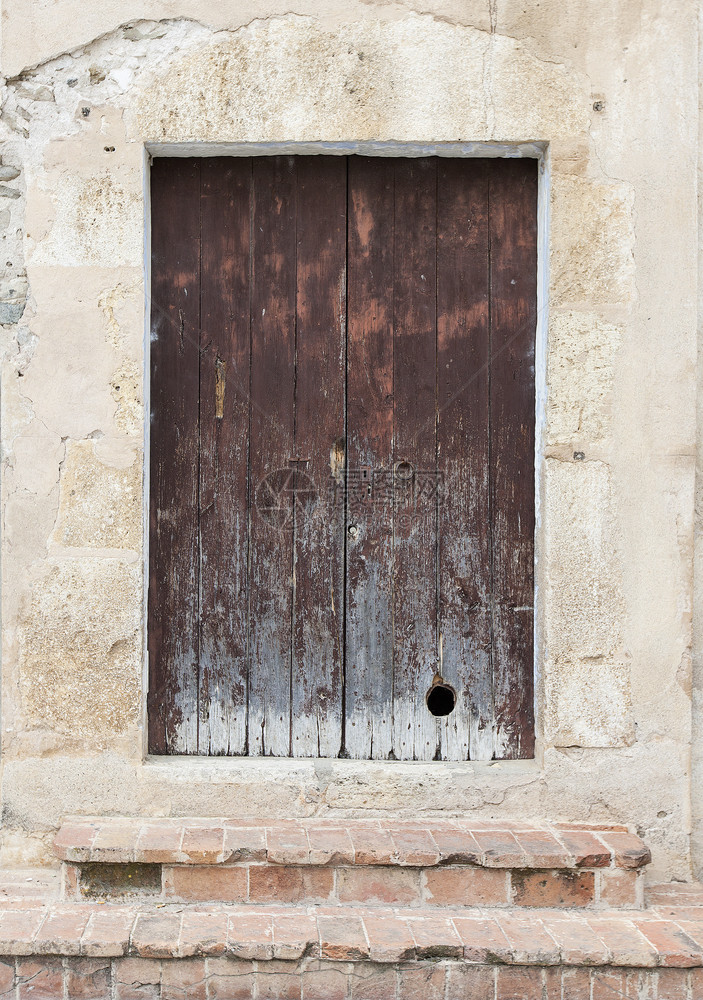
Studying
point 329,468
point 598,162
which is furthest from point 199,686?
point 598,162

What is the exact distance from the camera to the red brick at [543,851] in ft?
8.07

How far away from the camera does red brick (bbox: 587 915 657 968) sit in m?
2.26

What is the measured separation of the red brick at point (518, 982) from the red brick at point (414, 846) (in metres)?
0.34

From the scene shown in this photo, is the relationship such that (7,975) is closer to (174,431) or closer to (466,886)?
(466,886)

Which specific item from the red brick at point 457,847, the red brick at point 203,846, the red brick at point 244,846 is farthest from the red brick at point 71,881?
the red brick at point 457,847

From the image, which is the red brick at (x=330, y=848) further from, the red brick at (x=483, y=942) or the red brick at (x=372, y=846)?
the red brick at (x=483, y=942)

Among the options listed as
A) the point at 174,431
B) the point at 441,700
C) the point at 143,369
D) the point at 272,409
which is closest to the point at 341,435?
the point at 272,409

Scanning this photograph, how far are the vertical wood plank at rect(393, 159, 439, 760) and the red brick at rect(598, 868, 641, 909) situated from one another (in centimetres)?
82

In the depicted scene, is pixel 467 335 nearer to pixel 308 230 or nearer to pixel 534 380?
pixel 534 380

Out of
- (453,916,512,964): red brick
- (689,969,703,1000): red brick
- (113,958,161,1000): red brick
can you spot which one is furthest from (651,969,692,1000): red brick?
(113,958,161,1000): red brick

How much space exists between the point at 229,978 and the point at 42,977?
526mm

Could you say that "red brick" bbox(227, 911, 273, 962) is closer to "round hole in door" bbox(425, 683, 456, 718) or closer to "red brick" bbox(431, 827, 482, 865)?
"red brick" bbox(431, 827, 482, 865)

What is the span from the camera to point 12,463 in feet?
8.91

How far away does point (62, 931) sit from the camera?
2.32 m
